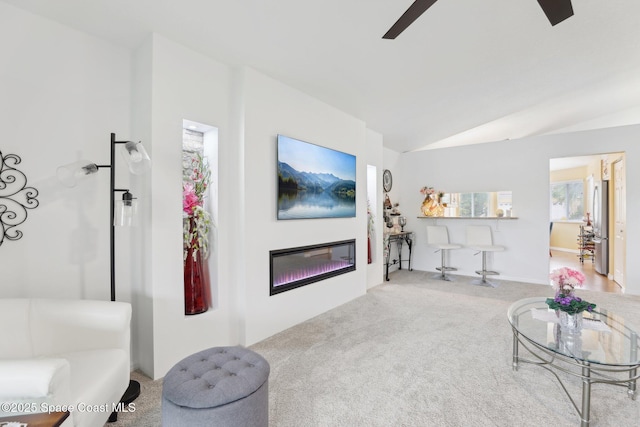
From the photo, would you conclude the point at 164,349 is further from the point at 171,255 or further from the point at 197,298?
the point at 171,255

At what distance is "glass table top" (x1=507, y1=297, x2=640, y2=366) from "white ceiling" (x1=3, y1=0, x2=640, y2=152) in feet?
8.62

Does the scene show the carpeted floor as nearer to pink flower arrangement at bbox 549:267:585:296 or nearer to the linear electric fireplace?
the linear electric fireplace

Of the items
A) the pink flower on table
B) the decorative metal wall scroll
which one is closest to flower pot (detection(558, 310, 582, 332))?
the pink flower on table

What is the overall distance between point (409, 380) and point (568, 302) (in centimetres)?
132

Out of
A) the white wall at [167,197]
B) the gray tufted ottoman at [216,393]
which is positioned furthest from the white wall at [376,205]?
the gray tufted ottoman at [216,393]

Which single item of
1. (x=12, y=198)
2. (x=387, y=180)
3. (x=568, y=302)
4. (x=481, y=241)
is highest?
(x=387, y=180)

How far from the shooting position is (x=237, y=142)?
293cm

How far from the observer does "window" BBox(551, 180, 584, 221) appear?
888 cm

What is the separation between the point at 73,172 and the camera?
2.06m

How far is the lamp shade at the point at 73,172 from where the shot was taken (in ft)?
6.61

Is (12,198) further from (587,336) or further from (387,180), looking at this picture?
(387,180)

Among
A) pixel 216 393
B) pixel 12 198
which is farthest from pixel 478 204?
pixel 12 198

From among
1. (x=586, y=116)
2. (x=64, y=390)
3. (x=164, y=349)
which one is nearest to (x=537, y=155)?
(x=586, y=116)

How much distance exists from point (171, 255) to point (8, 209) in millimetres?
1056
